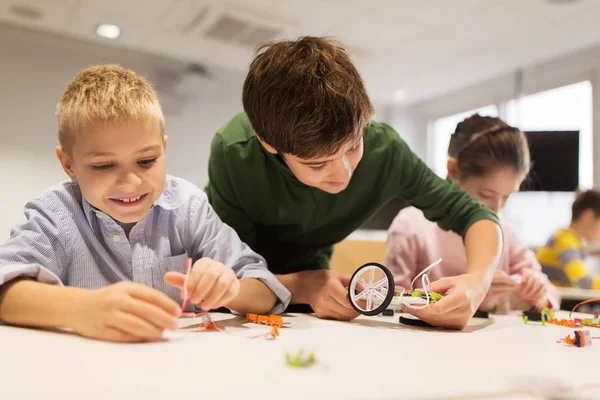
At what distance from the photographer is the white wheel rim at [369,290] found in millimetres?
687

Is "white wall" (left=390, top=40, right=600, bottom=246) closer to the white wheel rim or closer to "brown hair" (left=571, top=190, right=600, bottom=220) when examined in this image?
"brown hair" (left=571, top=190, right=600, bottom=220)

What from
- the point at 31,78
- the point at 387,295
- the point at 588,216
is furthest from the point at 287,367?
the point at 31,78

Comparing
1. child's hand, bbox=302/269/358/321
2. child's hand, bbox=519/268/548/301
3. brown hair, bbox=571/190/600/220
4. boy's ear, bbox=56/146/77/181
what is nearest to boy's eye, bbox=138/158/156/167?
boy's ear, bbox=56/146/77/181

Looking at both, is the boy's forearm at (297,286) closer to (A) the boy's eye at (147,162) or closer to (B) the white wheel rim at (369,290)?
(B) the white wheel rim at (369,290)

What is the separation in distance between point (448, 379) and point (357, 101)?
43 centimetres

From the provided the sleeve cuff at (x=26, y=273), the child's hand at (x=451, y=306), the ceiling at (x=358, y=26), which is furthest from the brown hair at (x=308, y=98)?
the ceiling at (x=358, y=26)

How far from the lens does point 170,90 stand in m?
3.46

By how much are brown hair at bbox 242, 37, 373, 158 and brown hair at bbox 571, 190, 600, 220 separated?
2270 millimetres

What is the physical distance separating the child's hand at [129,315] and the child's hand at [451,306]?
1.17 feet

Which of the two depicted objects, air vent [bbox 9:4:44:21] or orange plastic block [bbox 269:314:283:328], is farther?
air vent [bbox 9:4:44:21]

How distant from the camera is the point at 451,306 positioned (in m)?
0.68

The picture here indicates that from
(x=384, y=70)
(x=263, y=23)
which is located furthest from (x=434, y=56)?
(x=263, y=23)

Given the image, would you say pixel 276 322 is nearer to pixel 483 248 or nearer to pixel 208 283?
pixel 208 283

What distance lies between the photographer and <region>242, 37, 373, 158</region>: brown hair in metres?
0.70
